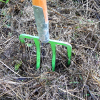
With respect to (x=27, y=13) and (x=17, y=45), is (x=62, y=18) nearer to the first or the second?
(x=27, y=13)

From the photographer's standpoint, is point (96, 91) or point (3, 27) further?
point (3, 27)

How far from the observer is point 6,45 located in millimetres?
1542

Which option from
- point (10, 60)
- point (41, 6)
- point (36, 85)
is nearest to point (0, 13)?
point (10, 60)

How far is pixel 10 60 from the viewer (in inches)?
57.1

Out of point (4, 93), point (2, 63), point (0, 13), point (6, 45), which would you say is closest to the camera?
point (4, 93)

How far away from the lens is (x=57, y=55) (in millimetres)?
1512

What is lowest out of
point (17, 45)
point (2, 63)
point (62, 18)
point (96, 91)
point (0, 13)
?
point (96, 91)

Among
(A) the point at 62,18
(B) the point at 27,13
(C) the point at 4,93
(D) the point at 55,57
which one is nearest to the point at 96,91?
(D) the point at 55,57

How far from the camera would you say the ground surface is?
1255 mm

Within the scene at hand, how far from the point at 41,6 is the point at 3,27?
1.06 m

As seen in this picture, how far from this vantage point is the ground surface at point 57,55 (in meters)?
1.25

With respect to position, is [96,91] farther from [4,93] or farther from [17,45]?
[17,45]

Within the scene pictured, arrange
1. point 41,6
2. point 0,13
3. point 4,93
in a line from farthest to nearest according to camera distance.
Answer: point 0,13 < point 4,93 < point 41,6

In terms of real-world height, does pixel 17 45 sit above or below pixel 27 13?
below
